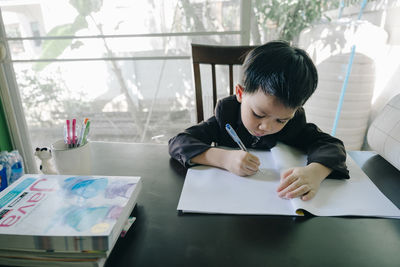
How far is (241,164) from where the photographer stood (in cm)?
60

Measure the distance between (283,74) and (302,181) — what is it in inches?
9.4

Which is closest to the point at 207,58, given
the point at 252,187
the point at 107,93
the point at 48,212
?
the point at 252,187

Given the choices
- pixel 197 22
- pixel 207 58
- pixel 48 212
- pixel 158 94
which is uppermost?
pixel 197 22

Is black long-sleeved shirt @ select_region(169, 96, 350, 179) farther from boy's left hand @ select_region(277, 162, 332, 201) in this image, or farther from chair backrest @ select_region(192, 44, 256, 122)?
chair backrest @ select_region(192, 44, 256, 122)

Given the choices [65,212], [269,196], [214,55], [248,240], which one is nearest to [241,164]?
[269,196]

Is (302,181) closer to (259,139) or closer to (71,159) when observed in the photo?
(259,139)

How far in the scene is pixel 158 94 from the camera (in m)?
1.79

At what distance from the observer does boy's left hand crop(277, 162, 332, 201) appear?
1.69ft

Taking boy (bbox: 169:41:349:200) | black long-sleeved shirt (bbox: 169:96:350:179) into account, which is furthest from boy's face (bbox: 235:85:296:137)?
black long-sleeved shirt (bbox: 169:96:350:179)

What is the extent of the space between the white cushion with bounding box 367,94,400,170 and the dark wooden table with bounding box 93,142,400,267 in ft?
0.48

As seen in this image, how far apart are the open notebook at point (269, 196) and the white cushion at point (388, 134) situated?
0.10m

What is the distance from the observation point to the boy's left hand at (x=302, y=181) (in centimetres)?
51

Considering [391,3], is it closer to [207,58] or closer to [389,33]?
[389,33]

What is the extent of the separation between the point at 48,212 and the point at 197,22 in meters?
1.37
